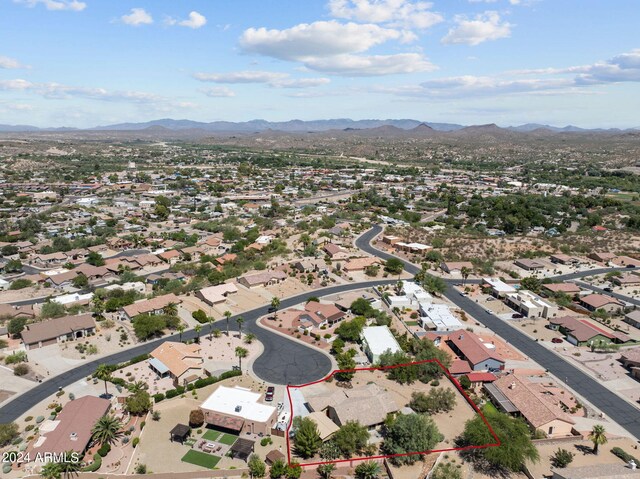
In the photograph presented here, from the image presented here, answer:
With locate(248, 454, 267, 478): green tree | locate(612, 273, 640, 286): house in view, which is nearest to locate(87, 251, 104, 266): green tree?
locate(248, 454, 267, 478): green tree

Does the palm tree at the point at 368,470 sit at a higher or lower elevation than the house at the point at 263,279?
lower

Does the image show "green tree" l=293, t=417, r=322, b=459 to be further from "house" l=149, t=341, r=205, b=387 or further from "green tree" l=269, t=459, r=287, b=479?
"house" l=149, t=341, r=205, b=387

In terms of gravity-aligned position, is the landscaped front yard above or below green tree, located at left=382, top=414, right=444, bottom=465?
below

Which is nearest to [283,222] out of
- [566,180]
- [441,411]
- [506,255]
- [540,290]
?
[506,255]

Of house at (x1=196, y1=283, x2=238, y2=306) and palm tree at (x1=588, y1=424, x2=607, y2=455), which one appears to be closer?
palm tree at (x1=588, y1=424, x2=607, y2=455)

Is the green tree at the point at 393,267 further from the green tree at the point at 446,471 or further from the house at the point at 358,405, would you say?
the green tree at the point at 446,471

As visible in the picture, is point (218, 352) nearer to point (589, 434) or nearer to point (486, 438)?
point (486, 438)

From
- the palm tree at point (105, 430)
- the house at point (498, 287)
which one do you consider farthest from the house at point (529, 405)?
the palm tree at point (105, 430)

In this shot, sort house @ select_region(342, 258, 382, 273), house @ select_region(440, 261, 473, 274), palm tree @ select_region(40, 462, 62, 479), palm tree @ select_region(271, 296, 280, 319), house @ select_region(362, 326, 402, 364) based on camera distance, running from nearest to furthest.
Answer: palm tree @ select_region(40, 462, 62, 479) → house @ select_region(362, 326, 402, 364) → palm tree @ select_region(271, 296, 280, 319) → house @ select_region(342, 258, 382, 273) → house @ select_region(440, 261, 473, 274)
